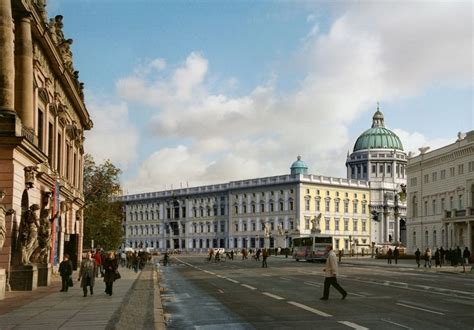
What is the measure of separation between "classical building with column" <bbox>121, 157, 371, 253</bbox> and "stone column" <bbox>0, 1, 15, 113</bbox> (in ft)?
364

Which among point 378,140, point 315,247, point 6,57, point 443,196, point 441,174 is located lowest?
point 315,247

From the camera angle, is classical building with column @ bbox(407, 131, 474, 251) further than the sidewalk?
Yes

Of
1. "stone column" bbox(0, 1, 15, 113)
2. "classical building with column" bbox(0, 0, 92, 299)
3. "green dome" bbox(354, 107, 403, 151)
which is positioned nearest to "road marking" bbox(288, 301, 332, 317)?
"classical building with column" bbox(0, 0, 92, 299)

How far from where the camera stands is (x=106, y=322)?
16.3 m

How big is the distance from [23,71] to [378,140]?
6197 inches

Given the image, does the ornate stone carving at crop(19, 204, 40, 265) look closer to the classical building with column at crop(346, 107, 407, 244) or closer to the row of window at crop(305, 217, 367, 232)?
the row of window at crop(305, 217, 367, 232)

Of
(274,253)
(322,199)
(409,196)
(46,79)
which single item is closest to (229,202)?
(322,199)

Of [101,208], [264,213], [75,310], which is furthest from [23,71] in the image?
[264,213]

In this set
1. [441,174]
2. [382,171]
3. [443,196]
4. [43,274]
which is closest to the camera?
[43,274]

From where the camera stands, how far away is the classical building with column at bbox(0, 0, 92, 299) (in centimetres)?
2700

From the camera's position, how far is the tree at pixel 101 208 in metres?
73.5

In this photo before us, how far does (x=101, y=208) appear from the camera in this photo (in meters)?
74.7

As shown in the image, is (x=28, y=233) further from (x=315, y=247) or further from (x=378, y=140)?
(x=378, y=140)

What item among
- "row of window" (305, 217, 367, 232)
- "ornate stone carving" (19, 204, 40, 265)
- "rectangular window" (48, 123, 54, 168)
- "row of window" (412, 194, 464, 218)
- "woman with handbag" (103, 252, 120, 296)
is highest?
"rectangular window" (48, 123, 54, 168)
